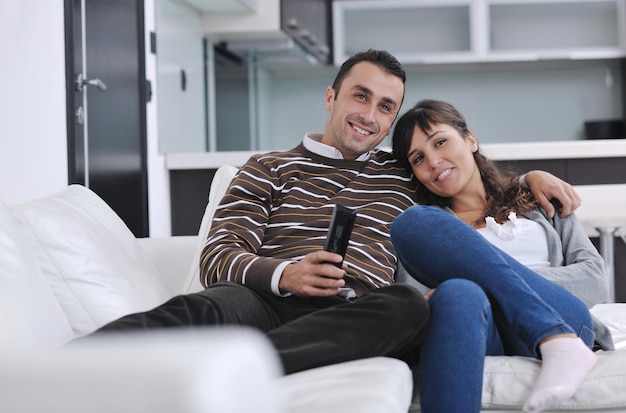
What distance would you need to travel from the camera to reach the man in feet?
5.04

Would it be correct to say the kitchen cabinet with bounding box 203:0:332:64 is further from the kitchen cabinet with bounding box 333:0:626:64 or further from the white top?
the white top

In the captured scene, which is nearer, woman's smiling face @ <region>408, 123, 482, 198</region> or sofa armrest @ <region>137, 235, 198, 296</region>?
woman's smiling face @ <region>408, 123, 482, 198</region>

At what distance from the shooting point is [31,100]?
321 cm

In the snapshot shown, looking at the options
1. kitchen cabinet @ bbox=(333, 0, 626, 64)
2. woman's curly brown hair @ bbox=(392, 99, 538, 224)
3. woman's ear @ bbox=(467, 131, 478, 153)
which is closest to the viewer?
woman's curly brown hair @ bbox=(392, 99, 538, 224)

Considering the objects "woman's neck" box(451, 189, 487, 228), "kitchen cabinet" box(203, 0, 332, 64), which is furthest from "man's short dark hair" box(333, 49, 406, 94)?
"kitchen cabinet" box(203, 0, 332, 64)

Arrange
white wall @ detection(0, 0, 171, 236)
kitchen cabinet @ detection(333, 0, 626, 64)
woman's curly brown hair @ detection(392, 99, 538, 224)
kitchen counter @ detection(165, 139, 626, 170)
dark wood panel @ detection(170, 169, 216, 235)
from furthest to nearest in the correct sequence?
kitchen cabinet @ detection(333, 0, 626, 64)
dark wood panel @ detection(170, 169, 216, 235)
kitchen counter @ detection(165, 139, 626, 170)
white wall @ detection(0, 0, 171, 236)
woman's curly brown hair @ detection(392, 99, 538, 224)

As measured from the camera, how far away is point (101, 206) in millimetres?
2033

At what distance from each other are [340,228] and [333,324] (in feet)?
0.70

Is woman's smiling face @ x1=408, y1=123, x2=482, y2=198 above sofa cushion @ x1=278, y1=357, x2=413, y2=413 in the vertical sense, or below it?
above

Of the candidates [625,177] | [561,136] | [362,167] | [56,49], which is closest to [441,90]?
[561,136]

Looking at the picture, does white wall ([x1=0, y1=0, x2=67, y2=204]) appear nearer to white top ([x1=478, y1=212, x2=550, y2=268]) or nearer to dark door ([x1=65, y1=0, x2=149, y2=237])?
dark door ([x1=65, y1=0, x2=149, y2=237])

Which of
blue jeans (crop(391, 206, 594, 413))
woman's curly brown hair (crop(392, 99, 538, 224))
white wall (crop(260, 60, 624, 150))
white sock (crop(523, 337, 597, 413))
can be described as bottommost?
white sock (crop(523, 337, 597, 413))

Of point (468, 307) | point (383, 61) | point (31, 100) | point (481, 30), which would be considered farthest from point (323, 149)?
point (481, 30)

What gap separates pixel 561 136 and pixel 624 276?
10.8 ft
